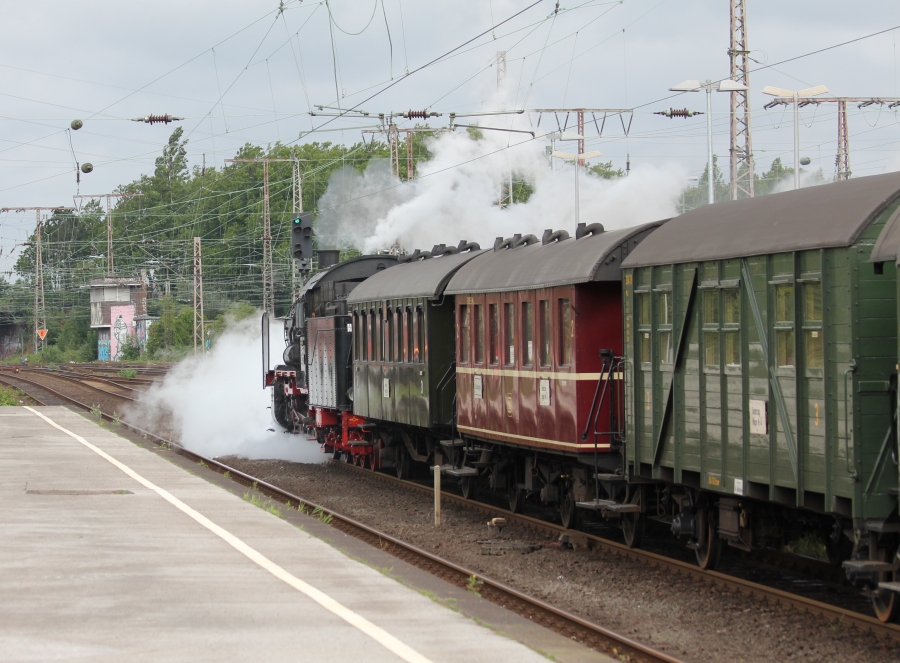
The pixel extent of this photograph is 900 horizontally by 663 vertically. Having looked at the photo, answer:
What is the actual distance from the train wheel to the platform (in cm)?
300

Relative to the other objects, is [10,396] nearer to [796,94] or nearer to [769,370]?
[796,94]

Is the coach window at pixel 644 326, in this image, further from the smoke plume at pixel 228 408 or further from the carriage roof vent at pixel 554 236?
the smoke plume at pixel 228 408

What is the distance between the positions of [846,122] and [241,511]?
35623 mm

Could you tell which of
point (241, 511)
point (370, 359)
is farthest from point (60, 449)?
point (241, 511)

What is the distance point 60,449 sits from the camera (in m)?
23.9

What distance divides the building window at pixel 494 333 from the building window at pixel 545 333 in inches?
54.3

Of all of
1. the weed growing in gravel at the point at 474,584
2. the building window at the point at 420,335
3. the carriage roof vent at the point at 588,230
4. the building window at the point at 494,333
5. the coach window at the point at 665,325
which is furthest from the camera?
the building window at the point at 420,335

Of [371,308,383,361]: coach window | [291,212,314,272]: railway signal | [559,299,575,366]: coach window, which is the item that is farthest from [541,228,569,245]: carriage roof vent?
[291,212,314,272]: railway signal

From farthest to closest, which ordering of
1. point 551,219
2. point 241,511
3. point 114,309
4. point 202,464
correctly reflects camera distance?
1. point 114,309
2. point 551,219
3. point 202,464
4. point 241,511

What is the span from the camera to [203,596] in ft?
31.9

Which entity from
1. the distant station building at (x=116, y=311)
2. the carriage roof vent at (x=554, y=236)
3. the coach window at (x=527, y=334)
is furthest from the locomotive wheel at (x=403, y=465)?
the distant station building at (x=116, y=311)

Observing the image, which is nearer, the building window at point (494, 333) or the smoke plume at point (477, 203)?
the building window at point (494, 333)

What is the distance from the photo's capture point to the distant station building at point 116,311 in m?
99.0

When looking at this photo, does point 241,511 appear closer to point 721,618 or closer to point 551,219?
point 721,618
